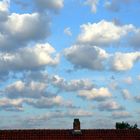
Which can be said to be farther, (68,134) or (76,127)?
(76,127)

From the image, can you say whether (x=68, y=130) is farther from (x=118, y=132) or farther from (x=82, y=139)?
(x=118, y=132)

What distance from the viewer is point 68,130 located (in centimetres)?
5097

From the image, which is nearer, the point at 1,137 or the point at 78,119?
the point at 1,137

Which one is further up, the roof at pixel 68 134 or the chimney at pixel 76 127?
the chimney at pixel 76 127

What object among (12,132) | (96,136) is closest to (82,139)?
(96,136)

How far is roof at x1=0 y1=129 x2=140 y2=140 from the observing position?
4906cm

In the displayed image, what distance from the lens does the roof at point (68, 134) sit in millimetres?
49062

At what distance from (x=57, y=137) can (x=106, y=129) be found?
6358 millimetres

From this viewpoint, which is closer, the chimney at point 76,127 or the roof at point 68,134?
the roof at point 68,134

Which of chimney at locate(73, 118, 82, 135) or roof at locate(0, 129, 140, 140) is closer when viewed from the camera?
roof at locate(0, 129, 140, 140)

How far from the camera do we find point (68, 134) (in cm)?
5019

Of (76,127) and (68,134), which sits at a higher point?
(76,127)

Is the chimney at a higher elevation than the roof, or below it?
higher

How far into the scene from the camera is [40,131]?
5019 cm
